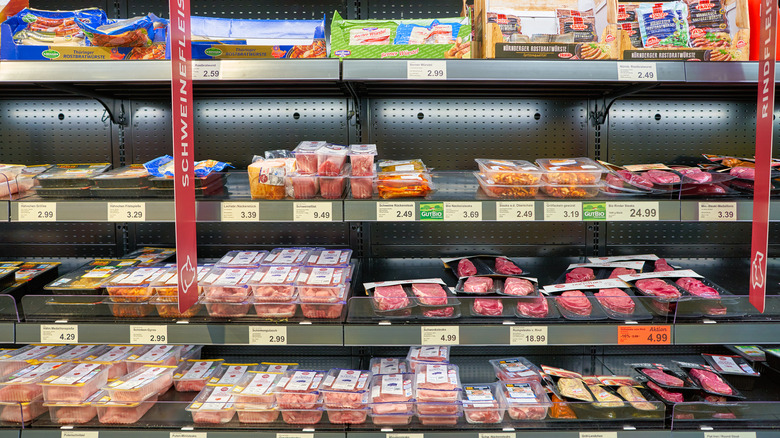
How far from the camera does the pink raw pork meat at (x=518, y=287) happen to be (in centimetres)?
183

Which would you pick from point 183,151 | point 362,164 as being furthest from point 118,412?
point 362,164

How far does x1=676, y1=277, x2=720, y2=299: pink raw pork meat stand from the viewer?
1816 mm

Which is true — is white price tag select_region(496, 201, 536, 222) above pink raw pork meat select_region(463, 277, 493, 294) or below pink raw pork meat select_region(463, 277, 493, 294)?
above

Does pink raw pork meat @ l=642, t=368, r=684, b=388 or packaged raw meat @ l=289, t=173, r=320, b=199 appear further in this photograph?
pink raw pork meat @ l=642, t=368, r=684, b=388

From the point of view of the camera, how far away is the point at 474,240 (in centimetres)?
237

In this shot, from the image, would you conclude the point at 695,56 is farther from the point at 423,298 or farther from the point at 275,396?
the point at 275,396

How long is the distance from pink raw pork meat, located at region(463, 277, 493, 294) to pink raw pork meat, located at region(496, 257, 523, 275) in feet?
0.40

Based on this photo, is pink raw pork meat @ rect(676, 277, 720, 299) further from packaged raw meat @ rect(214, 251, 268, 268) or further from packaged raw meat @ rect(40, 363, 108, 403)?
packaged raw meat @ rect(40, 363, 108, 403)

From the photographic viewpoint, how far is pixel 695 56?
A: 1.67m

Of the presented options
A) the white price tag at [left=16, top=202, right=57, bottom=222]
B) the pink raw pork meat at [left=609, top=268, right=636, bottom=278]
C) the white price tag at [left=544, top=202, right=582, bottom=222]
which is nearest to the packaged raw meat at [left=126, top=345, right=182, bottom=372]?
the white price tag at [left=16, top=202, right=57, bottom=222]

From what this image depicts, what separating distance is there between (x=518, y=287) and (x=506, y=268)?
18cm

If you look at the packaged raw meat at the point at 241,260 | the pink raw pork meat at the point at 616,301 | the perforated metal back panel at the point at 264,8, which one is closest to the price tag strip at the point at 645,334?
the pink raw pork meat at the point at 616,301

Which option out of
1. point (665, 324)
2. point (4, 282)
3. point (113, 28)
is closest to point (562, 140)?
point (665, 324)

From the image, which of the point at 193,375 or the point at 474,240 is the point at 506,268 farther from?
the point at 193,375
